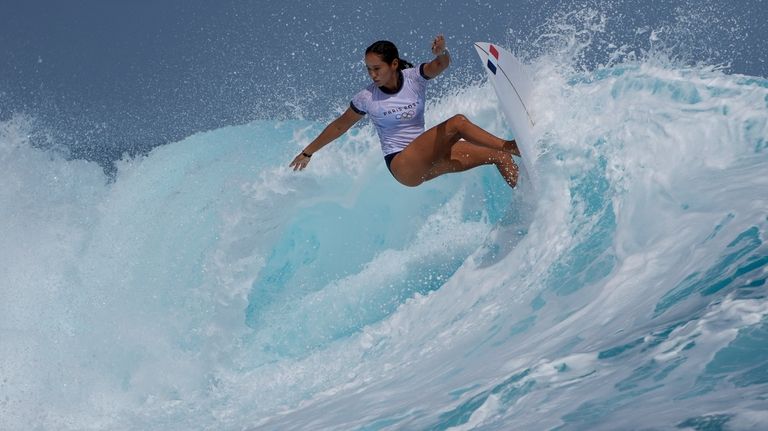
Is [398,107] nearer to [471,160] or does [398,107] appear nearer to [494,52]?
[471,160]

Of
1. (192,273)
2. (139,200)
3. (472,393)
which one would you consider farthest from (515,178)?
(139,200)

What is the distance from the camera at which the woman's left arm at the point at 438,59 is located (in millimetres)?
4137

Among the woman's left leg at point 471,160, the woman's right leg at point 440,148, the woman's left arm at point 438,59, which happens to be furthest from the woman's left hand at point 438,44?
the woman's left leg at point 471,160

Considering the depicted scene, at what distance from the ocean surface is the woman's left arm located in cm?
64

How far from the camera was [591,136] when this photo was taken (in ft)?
15.1

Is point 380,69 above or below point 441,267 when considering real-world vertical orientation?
above

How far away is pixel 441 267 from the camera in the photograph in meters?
5.44

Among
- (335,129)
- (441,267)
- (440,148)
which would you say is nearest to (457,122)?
(440,148)

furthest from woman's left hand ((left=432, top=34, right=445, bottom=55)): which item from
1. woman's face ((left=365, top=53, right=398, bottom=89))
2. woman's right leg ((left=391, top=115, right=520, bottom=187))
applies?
woman's right leg ((left=391, top=115, right=520, bottom=187))

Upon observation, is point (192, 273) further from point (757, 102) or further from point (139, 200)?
point (757, 102)

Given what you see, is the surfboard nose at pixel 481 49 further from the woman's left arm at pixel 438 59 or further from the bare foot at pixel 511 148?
the bare foot at pixel 511 148

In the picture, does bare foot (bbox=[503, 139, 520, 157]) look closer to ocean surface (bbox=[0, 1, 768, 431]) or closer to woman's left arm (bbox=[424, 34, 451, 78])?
ocean surface (bbox=[0, 1, 768, 431])

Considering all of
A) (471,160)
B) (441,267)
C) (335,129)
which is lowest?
(441,267)

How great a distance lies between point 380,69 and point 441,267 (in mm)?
1694
